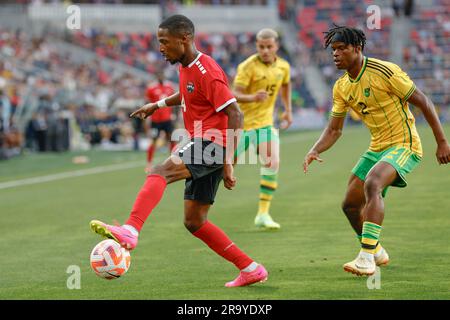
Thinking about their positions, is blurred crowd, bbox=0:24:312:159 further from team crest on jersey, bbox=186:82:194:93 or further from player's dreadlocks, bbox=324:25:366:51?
team crest on jersey, bbox=186:82:194:93

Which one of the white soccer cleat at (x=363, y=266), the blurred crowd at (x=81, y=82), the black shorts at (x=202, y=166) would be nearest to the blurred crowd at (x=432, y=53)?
the blurred crowd at (x=81, y=82)

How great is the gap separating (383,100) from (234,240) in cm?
324

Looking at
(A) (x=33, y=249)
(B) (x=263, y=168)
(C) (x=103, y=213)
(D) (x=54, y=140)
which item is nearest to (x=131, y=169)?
(D) (x=54, y=140)

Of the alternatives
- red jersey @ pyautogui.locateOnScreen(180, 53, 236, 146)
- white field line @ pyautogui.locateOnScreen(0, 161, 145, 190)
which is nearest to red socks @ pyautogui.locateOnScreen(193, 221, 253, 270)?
red jersey @ pyautogui.locateOnScreen(180, 53, 236, 146)

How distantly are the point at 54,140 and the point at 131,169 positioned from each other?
727cm

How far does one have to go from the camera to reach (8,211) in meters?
15.0

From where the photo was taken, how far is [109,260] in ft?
25.4

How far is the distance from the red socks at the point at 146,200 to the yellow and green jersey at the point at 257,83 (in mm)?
5393

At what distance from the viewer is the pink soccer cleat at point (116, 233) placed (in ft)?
23.7

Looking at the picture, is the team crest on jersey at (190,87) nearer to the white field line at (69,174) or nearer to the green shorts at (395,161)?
the green shorts at (395,161)

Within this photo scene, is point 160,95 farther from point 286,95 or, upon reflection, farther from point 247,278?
point 247,278
